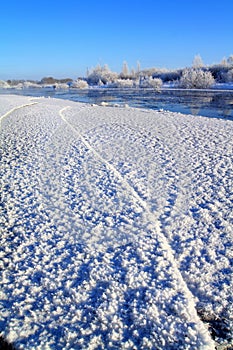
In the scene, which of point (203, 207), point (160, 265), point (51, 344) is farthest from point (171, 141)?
point (51, 344)

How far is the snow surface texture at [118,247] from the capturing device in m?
2.45

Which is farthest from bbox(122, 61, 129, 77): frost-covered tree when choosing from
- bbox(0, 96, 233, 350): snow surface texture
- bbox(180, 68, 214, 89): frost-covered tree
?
bbox(0, 96, 233, 350): snow surface texture

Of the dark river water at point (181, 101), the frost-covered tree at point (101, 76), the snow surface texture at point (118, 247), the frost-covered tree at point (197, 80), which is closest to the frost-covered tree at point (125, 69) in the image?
the frost-covered tree at point (101, 76)

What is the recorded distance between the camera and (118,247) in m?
3.47

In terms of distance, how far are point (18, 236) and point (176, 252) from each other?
75.9 inches

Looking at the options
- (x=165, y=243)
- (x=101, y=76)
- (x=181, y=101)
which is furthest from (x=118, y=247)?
(x=101, y=76)

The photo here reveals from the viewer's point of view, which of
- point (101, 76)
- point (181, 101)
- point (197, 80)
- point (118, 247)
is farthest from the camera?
point (101, 76)

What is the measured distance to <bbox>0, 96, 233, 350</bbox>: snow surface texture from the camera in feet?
8.04

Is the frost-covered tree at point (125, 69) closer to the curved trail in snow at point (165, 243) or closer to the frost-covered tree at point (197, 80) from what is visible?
the frost-covered tree at point (197, 80)

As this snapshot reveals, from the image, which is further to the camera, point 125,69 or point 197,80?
point 125,69

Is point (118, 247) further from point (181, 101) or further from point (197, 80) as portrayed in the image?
point (197, 80)

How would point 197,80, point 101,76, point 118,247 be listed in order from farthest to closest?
1. point 101,76
2. point 197,80
3. point 118,247

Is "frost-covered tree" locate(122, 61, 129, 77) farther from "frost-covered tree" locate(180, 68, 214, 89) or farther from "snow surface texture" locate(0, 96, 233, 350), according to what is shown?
"snow surface texture" locate(0, 96, 233, 350)

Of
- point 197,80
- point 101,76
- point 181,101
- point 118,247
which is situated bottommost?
point 118,247
